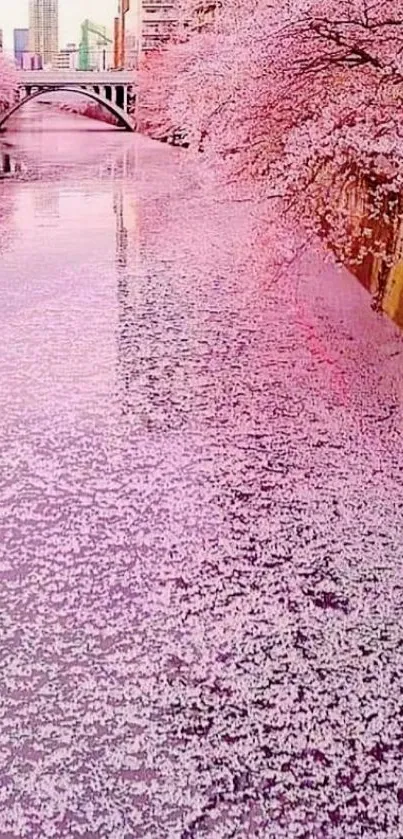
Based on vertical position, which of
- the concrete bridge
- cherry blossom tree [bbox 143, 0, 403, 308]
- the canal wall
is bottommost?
the concrete bridge

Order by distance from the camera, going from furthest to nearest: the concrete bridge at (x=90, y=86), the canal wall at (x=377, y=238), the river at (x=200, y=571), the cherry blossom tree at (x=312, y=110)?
the concrete bridge at (x=90, y=86) → the canal wall at (x=377, y=238) → the cherry blossom tree at (x=312, y=110) → the river at (x=200, y=571)

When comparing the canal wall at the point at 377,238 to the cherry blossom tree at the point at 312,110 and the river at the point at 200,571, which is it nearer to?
the cherry blossom tree at the point at 312,110

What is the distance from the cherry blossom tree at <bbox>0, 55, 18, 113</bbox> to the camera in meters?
28.2

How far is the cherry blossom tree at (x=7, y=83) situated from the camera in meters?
28.2

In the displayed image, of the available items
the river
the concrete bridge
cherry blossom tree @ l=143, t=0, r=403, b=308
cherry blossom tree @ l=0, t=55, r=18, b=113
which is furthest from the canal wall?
the concrete bridge

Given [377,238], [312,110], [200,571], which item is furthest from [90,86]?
[200,571]

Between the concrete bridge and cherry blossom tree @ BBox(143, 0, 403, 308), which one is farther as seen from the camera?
the concrete bridge

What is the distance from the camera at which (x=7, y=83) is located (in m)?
28.5

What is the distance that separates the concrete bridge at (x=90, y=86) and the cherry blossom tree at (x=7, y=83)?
5.97 feet

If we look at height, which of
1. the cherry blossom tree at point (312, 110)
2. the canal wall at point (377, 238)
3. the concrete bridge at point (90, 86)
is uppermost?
the cherry blossom tree at point (312, 110)

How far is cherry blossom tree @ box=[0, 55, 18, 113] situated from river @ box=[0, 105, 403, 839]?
24935mm

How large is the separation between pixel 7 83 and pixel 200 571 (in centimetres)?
2837

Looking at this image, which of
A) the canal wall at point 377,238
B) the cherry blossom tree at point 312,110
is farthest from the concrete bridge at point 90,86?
the canal wall at point 377,238

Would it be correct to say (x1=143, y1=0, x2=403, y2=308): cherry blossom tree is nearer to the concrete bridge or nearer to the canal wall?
the canal wall
